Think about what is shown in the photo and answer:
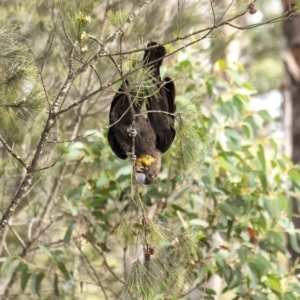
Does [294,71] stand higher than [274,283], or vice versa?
[294,71]

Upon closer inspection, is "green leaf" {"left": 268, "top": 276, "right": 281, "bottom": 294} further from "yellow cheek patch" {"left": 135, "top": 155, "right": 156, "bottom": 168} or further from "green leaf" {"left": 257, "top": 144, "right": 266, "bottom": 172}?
"yellow cheek patch" {"left": 135, "top": 155, "right": 156, "bottom": 168}

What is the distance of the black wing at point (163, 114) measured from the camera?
3.00m

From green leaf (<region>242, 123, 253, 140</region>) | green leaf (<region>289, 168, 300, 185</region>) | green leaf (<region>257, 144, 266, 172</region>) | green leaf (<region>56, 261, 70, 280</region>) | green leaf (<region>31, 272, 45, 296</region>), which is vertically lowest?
green leaf (<region>31, 272, 45, 296</region>)

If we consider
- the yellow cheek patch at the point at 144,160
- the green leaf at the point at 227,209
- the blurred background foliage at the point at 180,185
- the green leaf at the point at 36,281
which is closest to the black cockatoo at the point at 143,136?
the yellow cheek patch at the point at 144,160

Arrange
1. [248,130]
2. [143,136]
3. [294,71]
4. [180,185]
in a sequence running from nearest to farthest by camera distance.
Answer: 1. [143,136]
2. [248,130]
3. [180,185]
4. [294,71]

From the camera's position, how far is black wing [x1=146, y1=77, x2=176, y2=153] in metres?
3.00

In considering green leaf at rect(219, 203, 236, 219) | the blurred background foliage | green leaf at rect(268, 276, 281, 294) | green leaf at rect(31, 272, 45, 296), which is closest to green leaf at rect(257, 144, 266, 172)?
the blurred background foliage

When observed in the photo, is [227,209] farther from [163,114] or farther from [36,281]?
[36,281]

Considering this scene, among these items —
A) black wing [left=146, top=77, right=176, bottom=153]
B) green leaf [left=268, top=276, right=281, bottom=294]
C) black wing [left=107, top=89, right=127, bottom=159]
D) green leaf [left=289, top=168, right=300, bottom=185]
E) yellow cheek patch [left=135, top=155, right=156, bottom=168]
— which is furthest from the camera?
green leaf [left=289, top=168, right=300, bottom=185]

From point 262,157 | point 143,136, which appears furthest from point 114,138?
point 262,157

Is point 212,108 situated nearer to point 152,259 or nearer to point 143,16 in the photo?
point 143,16

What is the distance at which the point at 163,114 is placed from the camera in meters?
3.14

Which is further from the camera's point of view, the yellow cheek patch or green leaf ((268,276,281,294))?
green leaf ((268,276,281,294))

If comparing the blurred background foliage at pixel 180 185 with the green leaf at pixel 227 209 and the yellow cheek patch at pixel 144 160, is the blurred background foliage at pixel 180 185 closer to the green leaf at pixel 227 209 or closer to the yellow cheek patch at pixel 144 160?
the green leaf at pixel 227 209
